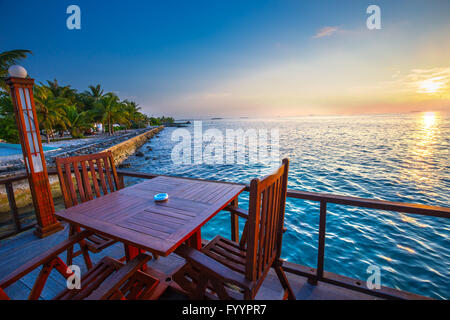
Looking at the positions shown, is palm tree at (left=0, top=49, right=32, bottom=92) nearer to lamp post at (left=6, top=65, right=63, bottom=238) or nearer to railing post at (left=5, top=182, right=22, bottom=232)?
lamp post at (left=6, top=65, right=63, bottom=238)

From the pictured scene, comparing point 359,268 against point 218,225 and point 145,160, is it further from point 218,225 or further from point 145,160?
point 145,160

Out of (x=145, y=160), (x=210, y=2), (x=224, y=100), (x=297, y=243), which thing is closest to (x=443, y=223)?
(x=297, y=243)

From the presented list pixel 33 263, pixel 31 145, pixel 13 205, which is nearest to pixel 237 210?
pixel 33 263

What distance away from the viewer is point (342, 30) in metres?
8.05

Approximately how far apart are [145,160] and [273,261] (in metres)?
16.3

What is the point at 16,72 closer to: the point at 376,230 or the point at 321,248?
the point at 321,248

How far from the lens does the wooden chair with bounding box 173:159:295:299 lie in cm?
94

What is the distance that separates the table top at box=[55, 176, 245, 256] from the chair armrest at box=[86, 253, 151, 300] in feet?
0.47

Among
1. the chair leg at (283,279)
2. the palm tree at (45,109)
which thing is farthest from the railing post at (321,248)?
the palm tree at (45,109)

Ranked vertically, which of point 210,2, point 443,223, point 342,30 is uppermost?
point 210,2

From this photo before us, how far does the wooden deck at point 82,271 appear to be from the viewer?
1.61m

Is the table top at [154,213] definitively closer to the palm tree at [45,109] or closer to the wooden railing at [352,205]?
the wooden railing at [352,205]

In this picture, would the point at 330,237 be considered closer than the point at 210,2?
Yes

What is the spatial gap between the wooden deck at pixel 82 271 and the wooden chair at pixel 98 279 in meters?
0.26
